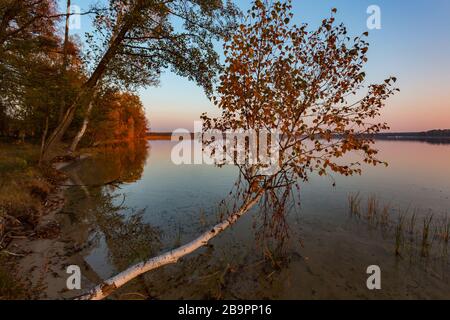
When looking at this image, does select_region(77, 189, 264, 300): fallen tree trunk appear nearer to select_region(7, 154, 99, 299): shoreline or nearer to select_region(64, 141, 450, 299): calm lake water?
select_region(64, 141, 450, 299): calm lake water

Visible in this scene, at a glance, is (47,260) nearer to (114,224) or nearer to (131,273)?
(114,224)

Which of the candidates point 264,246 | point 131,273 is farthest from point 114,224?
point 264,246

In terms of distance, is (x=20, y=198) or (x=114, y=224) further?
(x=114, y=224)

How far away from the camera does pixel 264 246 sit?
9.77 m

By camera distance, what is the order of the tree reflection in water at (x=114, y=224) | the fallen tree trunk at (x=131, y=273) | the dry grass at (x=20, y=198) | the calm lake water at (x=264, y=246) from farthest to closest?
the dry grass at (x=20, y=198) < the tree reflection in water at (x=114, y=224) < the calm lake water at (x=264, y=246) < the fallen tree trunk at (x=131, y=273)

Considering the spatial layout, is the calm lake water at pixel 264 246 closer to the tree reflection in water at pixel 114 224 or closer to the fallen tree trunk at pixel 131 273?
the tree reflection in water at pixel 114 224

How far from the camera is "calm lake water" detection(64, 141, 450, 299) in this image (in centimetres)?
762

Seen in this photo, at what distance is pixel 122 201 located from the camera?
1677 cm

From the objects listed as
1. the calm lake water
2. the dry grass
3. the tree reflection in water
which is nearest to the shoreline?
the calm lake water

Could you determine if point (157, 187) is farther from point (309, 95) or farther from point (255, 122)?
point (309, 95)

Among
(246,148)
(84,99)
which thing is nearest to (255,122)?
(246,148)

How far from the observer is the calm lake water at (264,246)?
25.0 ft

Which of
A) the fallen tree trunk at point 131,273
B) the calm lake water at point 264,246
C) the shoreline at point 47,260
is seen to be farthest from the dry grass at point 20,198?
the fallen tree trunk at point 131,273

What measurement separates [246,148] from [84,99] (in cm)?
1161
